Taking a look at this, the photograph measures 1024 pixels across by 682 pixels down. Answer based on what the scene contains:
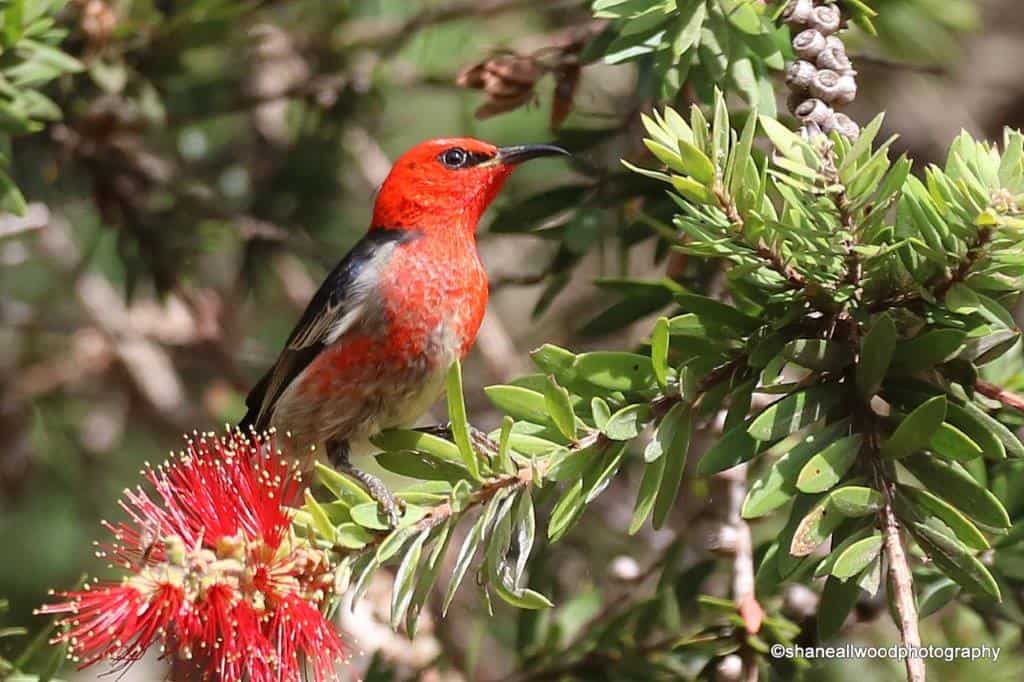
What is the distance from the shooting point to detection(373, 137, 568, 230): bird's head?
147 inches

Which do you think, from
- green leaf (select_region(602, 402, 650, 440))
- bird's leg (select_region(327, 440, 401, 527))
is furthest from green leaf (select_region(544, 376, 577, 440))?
bird's leg (select_region(327, 440, 401, 527))

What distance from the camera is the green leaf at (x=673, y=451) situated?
211 centimetres

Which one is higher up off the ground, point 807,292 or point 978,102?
point 807,292

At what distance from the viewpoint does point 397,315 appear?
134 inches

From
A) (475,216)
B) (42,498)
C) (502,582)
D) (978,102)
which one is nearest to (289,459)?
(475,216)

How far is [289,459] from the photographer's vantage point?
3.69 metres

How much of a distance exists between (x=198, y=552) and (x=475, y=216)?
6.58 feet

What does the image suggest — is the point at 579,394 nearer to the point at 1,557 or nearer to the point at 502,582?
the point at 502,582

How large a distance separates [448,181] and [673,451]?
1839 millimetres

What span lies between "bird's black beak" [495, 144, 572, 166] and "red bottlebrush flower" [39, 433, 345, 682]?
1355 millimetres

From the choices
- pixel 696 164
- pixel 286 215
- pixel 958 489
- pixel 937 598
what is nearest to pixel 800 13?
pixel 696 164

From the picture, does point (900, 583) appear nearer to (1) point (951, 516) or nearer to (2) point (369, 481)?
(1) point (951, 516)

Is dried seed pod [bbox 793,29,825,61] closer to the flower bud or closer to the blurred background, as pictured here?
the flower bud

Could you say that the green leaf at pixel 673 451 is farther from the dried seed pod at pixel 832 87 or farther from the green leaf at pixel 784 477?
the dried seed pod at pixel 832 87
